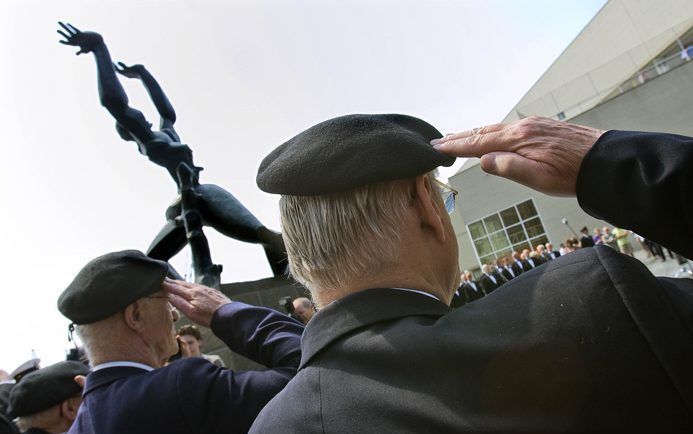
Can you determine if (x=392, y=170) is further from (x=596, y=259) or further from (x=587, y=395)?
(x=587, y=395)

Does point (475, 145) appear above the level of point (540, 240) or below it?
above

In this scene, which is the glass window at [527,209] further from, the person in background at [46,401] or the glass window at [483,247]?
the person in background at [46,401]

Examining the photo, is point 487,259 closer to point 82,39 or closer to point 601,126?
point 601,126

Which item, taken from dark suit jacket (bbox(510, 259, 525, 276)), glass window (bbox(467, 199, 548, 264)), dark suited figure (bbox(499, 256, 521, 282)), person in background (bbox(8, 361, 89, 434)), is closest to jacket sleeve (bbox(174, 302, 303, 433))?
person in background (bbox(8, 361, 89, 434))

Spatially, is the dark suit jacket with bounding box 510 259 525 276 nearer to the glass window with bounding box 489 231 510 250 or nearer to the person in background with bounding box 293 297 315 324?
the glass window with bounding box 489 231 510 250

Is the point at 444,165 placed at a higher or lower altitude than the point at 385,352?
higher

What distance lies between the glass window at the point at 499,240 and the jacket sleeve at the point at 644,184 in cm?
2829

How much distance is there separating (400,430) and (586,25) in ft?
A: 127

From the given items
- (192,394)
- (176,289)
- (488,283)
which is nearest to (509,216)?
(488,283)

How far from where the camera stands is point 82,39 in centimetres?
716

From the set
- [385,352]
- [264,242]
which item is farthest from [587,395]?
[264,242]

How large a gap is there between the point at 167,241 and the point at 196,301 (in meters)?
5.30

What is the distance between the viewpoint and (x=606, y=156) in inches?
33.8

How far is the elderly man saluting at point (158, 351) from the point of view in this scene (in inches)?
64.8
